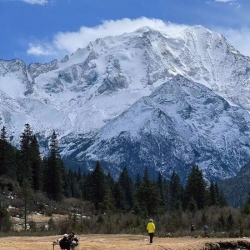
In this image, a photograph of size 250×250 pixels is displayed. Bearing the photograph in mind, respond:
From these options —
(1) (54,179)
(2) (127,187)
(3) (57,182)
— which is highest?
(2) (127,187)

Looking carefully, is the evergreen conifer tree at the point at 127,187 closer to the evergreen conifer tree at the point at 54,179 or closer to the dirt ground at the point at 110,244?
the evergreen conifer tree at the point at 54,179

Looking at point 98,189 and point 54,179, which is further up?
point 54,179

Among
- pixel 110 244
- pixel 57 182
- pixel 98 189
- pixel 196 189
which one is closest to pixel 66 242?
pixel 110 244

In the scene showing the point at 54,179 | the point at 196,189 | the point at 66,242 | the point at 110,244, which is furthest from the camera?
the point at 196,189

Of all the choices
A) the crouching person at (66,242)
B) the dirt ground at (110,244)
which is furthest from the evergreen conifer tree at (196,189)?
the crouching person at (66,242)

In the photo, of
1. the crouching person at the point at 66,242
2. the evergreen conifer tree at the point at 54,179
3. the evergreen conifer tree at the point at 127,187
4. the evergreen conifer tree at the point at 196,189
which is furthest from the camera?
the evergreen conifer tree at the point at 127,187

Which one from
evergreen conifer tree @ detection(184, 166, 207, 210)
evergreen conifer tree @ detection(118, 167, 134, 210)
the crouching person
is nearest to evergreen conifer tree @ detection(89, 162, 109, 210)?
evergreen conifer tree @ detection(184, 166, 207, 210)

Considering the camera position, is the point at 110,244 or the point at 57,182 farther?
the point at 57,182

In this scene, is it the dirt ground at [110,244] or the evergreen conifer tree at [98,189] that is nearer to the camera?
the dirt ground at [110,244]

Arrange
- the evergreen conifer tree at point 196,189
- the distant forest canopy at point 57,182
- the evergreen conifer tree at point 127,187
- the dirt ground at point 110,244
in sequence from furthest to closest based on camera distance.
→ the evergreen conifer tree at point 127,187 → the evergreen conifer tree at point 196,189 → the distant forest canopy at point 57,182 → the dirt ground at point 110,244

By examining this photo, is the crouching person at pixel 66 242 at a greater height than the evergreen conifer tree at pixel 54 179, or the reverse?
the evergreen conifer tree at pixel 54 179

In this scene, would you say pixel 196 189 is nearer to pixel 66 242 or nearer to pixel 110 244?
pixel 110 244

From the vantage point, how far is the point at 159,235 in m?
52.7

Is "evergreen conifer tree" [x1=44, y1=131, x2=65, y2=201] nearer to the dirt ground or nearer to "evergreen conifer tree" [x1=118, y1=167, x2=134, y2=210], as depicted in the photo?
"evergreen conifer tree" [x1=118, y1=167, x2=134, y2=210]
